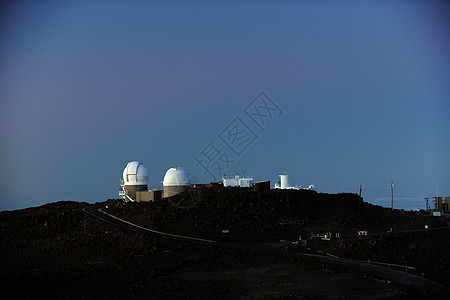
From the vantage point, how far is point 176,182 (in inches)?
2758

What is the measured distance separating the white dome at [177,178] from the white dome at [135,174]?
30.7 feet

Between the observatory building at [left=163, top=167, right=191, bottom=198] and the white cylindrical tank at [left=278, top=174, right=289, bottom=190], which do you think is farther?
the white cylindrical tank at [left=278, top=174, right=289, bottom=190]

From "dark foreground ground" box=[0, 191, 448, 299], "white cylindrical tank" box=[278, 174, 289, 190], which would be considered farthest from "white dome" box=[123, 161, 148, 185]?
"white cylindrical tank" box=[278, 174, 289, 190]

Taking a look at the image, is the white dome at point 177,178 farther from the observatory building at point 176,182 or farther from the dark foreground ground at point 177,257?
the dark foreground ground at point 177,257

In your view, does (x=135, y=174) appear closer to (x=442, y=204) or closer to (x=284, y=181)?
(x=284, y=181)

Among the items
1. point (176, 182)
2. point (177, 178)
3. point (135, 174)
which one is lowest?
point (176, 182)

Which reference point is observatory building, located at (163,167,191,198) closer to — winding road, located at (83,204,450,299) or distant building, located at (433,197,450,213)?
winding road, located at (83,204,450,299)

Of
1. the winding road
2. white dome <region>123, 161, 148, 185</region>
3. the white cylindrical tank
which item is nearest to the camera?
the winding road

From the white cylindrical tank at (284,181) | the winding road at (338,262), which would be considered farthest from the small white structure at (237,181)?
the winding road at (338,262)

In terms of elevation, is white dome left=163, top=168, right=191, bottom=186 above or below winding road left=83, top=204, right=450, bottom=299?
above

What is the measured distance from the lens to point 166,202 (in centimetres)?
6191

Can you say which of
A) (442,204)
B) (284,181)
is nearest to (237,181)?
(284,181)

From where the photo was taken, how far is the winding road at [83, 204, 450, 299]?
29672 mm

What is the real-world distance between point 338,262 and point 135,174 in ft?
159
